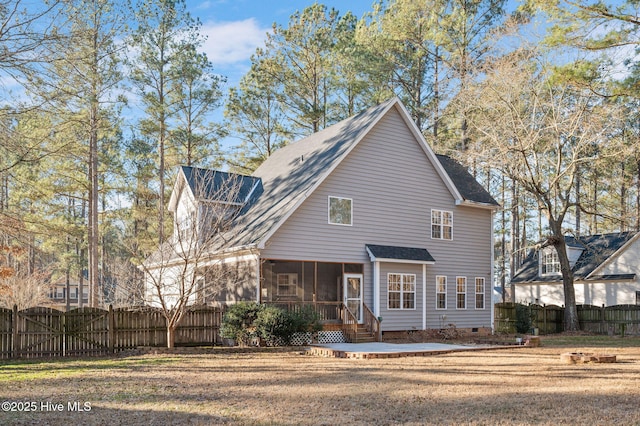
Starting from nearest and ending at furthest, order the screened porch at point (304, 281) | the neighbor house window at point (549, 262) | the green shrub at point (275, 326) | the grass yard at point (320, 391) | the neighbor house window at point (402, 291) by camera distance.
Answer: the grass yard at point (320, 391) < the green shrub at point (275, 326) < the neighbor house window at point (402, 291) < the screened porch at point (304, 281) < the neighbor house window at point (549, 262)

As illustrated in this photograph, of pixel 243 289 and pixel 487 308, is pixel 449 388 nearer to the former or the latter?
pixel 243 289

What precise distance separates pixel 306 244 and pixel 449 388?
10.3 meters

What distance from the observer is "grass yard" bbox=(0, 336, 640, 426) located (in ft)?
26.5

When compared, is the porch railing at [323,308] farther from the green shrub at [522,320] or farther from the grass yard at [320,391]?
the green shrub at [522,320]

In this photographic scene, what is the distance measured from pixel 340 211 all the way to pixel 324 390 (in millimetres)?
11424

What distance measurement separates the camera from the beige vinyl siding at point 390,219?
20453mm

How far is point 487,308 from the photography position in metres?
25.5

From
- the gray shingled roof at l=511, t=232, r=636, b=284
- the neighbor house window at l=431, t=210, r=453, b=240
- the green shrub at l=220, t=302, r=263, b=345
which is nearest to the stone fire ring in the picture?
the green shrub at l=220, t=302, r=263, b=345

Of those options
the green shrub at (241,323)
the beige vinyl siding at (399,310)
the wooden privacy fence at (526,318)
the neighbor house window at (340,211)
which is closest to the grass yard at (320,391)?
the green shrub at (241,323)

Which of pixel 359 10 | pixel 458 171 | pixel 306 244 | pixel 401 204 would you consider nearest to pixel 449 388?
pixel 306 244

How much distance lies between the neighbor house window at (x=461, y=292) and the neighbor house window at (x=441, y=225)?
1858mm

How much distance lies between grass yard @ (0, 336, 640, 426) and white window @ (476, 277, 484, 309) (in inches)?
373

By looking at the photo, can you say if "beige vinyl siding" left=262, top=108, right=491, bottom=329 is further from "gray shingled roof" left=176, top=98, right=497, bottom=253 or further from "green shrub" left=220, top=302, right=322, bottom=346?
"green shrub" left=220, top=302, right=322, bottom=346

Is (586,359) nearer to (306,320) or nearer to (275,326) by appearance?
(306,320)
